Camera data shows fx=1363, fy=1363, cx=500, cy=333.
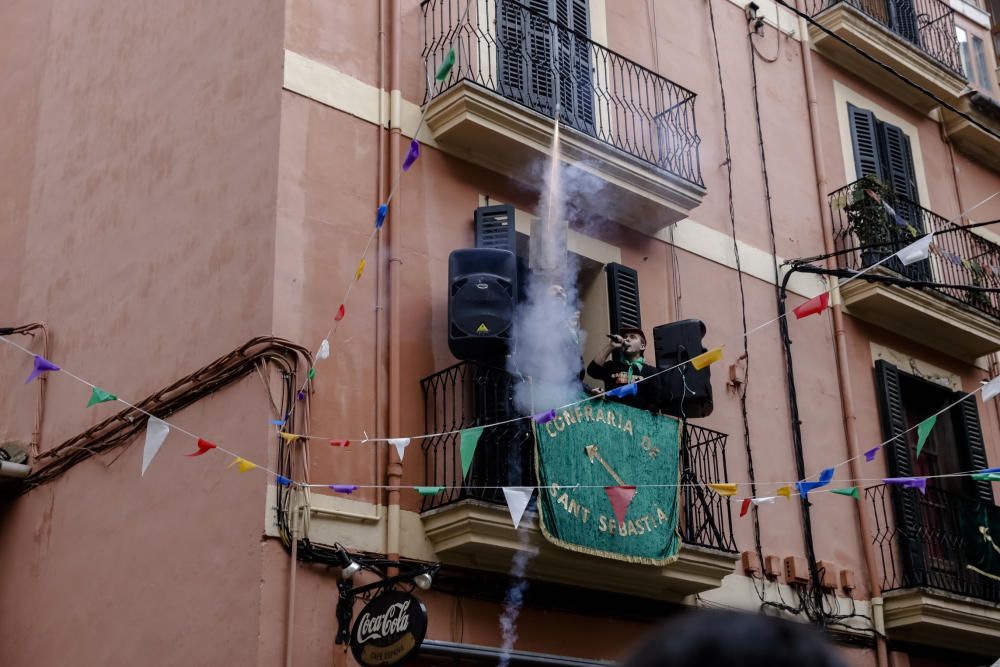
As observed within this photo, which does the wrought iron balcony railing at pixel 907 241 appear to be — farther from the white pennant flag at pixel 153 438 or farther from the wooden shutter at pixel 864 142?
the white pennant flag at pixel 153 438

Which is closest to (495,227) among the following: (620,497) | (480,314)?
(480,314)

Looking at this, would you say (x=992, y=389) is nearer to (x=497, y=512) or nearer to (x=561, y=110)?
(x=561, y=110)

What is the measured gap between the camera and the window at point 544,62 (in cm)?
1170

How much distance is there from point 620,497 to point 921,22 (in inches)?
374

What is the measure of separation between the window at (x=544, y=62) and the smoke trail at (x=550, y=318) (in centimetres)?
67

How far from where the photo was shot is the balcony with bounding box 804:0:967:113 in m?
15.1

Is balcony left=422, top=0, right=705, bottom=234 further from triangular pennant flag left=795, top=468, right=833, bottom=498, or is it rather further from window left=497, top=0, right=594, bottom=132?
triangular pennant flag left=795, top=468, right=833, bottom=498

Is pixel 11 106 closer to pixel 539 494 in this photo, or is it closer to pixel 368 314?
pixel 368 314

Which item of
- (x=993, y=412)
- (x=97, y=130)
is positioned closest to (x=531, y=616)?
(x=97, y=130)

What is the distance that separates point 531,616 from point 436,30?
4.93 metres

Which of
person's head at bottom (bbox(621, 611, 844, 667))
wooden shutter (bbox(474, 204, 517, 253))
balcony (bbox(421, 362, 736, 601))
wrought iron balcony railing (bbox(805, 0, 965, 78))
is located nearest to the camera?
person's head at bottom (bbox(621, 611, 844, 667))

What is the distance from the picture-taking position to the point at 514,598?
33.2ft

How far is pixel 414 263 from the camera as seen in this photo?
34.9ft

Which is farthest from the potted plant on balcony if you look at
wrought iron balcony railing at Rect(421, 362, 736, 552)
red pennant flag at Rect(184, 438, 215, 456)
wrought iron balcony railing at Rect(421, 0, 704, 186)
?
red pennant flag at Rect(184, 438, 215, 456)
